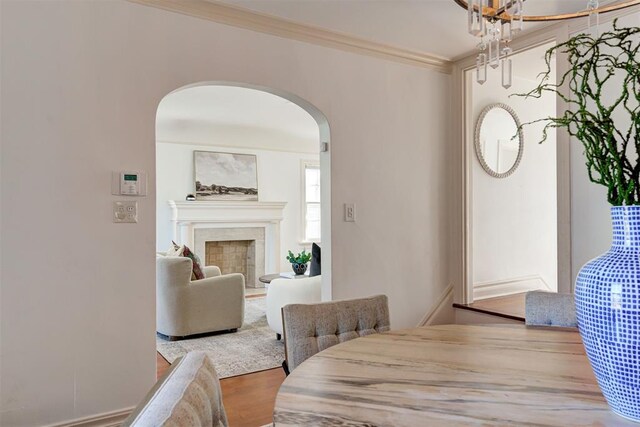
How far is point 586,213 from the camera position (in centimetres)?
287

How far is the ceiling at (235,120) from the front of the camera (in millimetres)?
5027

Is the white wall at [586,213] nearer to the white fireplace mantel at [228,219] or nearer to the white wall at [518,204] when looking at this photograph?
the white wall at [518,204]

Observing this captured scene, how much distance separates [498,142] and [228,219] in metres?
4.22

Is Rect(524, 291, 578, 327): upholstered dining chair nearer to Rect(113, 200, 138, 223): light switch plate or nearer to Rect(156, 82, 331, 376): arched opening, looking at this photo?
Rect(113, 200, 138, 223): light switch plate

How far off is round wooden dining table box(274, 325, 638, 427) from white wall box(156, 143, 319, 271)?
5.56 m

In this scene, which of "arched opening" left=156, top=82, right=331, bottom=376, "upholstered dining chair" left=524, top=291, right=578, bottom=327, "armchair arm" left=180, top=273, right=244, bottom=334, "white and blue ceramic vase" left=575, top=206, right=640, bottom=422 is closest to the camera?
"white and blue ceramic vase" left=575, top=206, right=640, bottom=422

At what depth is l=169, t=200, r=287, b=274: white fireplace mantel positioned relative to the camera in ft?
21.2

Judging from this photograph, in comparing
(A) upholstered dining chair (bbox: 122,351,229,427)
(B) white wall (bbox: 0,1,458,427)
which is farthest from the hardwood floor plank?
(A) upholstered dining chair (bbox: 122,351,229,427)

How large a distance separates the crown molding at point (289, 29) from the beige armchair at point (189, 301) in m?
2.17

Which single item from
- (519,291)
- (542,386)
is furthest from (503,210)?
(542,386)

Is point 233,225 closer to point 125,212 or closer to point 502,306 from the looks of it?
point 502,306

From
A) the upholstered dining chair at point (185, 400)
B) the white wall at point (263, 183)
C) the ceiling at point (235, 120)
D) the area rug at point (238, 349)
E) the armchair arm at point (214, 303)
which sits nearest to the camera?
the upholstered dining chair at point (185, 400)

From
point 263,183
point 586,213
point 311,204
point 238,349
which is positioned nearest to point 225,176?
point 263,183

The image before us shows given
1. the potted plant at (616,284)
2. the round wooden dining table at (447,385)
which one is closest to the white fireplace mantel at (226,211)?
the round wooden dining table at (447,385)
